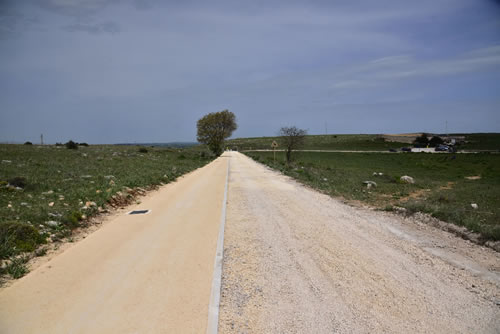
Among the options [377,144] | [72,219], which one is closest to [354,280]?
[72,219]

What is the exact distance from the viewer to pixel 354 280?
5.40 m

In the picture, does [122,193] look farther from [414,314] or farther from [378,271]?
[414,314]

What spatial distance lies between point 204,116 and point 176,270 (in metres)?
59.0

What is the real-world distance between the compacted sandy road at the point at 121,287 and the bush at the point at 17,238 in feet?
2.85

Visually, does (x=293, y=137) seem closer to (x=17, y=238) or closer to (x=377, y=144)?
(x=17, y=238)

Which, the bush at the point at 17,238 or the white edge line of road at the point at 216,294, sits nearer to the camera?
the white edge line of road at the point at 216,294

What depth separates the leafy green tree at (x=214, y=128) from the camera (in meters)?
61.6

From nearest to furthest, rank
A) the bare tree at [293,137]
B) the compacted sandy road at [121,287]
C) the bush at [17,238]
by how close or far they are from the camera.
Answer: the compacted sandy road at [121,287]
the bush at [17,238]
the bare tree at [293,137]

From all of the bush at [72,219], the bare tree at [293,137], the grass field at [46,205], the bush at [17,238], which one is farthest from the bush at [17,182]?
the bare tree at [293,137]

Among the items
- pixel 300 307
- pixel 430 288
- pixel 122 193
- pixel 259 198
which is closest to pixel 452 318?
pixel 430 288

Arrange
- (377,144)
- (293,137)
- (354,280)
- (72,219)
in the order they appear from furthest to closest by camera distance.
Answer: (377,144), (293,137), (72,219), (354,280)

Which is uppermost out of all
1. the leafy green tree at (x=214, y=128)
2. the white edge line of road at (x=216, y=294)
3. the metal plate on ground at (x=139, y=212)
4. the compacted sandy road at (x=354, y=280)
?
the leafy green tree at (x=214, y=128)

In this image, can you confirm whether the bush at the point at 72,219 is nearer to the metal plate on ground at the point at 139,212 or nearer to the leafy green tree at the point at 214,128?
the metal plate on ground at the point at 139,212

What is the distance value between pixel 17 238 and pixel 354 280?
24.2 ft
